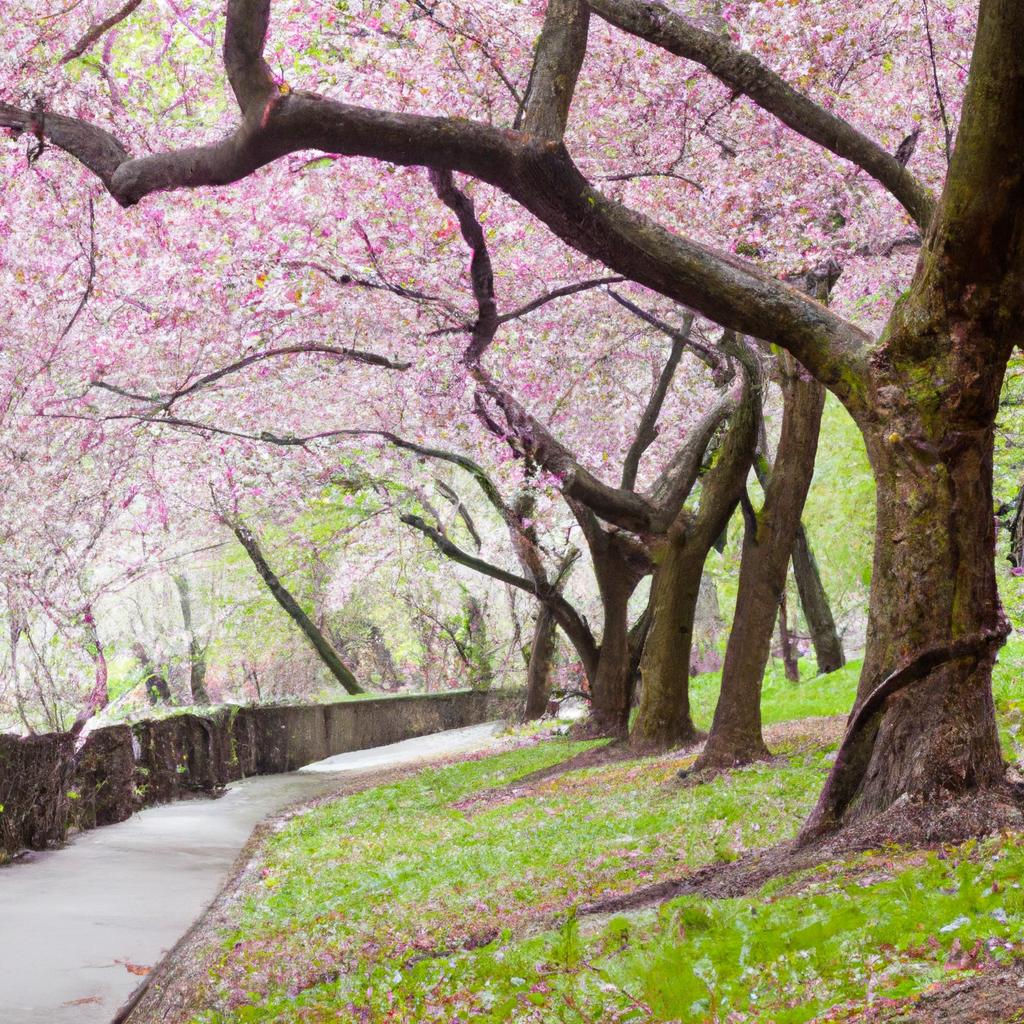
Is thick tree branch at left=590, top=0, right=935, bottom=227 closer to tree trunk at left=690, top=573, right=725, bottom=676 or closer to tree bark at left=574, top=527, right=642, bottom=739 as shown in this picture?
tree bark at left=574, top=527, right=642, bottom=739

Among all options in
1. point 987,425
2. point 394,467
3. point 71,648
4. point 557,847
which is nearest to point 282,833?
point 71,648

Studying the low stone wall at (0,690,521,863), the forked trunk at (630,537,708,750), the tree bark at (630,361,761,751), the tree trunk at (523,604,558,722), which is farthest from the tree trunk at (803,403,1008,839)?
the tree trunk at (523,604,558,722)

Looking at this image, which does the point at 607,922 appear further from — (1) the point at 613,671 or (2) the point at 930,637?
(1) the point at 613,671

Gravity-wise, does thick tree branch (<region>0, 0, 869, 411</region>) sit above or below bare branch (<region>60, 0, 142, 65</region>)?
below

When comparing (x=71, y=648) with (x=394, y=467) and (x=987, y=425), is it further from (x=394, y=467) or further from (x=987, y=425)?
(x=987, y=425)

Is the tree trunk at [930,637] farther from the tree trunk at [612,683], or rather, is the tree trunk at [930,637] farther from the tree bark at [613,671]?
the tree trunk at [612,683]

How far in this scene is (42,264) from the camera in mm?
11312

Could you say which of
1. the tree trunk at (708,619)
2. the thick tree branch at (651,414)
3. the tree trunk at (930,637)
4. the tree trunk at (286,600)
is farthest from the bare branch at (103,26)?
the tree trunk at (708,619)

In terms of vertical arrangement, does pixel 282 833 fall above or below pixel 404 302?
below

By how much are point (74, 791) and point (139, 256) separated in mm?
6105

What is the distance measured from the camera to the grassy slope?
3.80 meters

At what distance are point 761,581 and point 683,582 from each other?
2316mm

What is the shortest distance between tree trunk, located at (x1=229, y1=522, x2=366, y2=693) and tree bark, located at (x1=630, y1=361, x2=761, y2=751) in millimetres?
11487

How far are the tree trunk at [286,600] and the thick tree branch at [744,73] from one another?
654 inches
